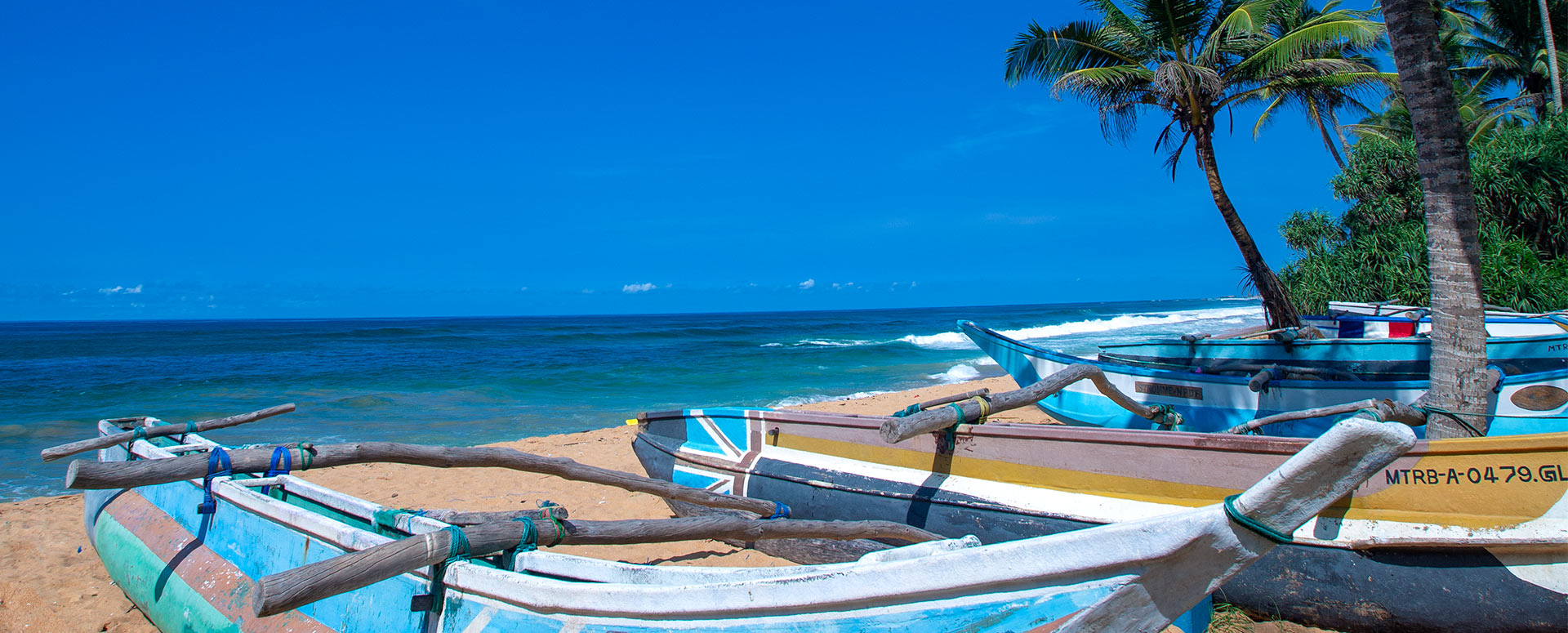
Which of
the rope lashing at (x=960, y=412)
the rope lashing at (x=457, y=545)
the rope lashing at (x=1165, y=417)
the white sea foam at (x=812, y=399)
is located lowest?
the white sea foam at (x=812, y=399)

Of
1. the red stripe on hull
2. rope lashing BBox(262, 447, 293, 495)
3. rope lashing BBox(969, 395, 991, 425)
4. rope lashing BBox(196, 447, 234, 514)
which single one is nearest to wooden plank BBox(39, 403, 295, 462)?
the red stripe on hull

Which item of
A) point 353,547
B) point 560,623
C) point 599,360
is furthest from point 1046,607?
point 599,360

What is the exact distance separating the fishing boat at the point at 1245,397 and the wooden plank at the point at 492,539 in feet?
10.2

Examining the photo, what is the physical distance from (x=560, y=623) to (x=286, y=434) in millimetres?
11818

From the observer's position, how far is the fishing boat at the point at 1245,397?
17.9ft

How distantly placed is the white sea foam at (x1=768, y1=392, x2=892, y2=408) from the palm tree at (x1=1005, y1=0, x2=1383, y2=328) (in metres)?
7.25

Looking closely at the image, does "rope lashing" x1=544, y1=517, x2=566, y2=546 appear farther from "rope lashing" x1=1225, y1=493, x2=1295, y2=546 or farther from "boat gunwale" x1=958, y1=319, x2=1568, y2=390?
"boat gunwale" x1=958, y1=319, x2=1568, y2=390

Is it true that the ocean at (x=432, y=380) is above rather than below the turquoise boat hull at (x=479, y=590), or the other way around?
below

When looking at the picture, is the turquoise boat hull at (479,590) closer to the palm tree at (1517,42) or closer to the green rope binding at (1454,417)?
the green rope binding at (1454,417)

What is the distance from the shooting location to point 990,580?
5.92 ft

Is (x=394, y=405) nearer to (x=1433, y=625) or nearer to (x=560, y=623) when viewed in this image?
(x=560, y=623)

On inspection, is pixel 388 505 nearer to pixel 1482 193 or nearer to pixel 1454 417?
pixel 1454 417

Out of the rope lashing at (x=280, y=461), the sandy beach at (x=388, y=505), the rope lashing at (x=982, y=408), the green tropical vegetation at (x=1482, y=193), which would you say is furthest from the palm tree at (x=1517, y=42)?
the rope lashing at (x=280, y=461)

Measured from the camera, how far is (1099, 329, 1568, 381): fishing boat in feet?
23.7
